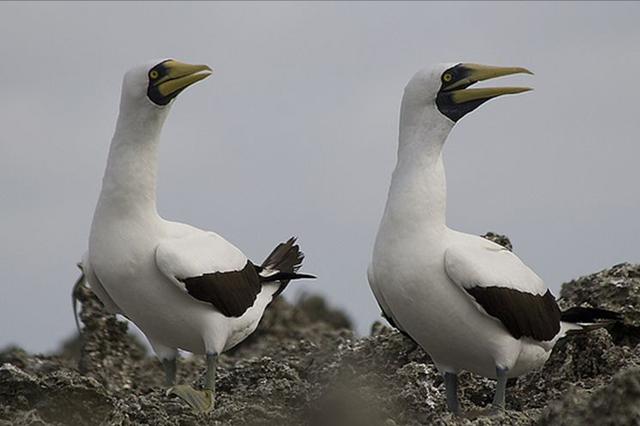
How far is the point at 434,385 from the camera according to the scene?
34.7 feet

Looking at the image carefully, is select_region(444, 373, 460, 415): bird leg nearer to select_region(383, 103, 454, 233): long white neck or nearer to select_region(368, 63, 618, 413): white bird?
select_region(368, 63, 618, 413): white bird

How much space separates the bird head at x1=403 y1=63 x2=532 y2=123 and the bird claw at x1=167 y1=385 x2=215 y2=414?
8.34ft

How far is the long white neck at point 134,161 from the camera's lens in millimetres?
10453

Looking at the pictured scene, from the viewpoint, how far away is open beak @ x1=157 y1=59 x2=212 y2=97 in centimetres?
1063

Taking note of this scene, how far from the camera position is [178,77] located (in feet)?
34.9

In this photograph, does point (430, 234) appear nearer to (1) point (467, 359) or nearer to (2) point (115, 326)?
(1) point (467, 359)

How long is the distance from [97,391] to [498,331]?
2875 millimetres

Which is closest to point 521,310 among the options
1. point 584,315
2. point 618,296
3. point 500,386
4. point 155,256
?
point 500,386

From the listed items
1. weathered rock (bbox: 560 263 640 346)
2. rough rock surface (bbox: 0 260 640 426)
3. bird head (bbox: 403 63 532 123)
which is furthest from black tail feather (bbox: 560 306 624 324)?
bird head (bbox: 403 63 532 123)

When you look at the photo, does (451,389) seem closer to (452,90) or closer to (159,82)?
(452,90)

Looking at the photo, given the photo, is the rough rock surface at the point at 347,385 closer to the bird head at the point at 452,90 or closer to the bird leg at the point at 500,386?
the bird leg at the point at 500,386

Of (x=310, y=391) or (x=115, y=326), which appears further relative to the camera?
(x=115, y=326)

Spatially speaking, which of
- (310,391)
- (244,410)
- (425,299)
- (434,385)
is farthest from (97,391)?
(434,385)

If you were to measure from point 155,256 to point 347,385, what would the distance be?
5.71 metres
